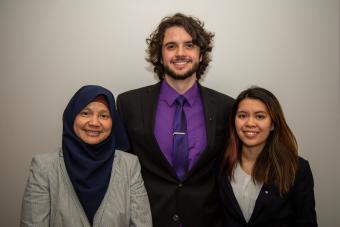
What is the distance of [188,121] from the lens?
2271 millimetres

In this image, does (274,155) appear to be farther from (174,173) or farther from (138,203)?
(138,203)

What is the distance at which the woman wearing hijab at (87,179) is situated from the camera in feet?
5.90

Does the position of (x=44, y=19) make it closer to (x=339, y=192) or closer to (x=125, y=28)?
(x=125, y=28)

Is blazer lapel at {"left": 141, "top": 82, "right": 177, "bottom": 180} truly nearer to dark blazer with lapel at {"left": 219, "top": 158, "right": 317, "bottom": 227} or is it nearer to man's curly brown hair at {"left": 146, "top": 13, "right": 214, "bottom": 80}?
man's curly brown hair at {"left": 146, "top": 13, "right": 214, "bottom": 80}

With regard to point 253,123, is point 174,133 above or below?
below

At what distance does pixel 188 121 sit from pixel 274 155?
63 centimetres

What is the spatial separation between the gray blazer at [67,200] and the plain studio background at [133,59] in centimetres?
103

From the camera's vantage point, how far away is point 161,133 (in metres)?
2.23

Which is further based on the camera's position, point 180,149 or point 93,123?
point 180,149

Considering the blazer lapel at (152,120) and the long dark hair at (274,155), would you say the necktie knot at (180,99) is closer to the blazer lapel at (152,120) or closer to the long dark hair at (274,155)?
the blazer lapel at (152,120)

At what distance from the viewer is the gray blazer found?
1.78m

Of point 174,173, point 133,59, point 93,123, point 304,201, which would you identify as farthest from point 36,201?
point 304,201

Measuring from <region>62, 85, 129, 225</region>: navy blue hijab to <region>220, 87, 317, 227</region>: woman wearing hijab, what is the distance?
0.82 meters

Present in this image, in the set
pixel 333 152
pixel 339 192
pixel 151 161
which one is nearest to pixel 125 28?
pixel 151 161
